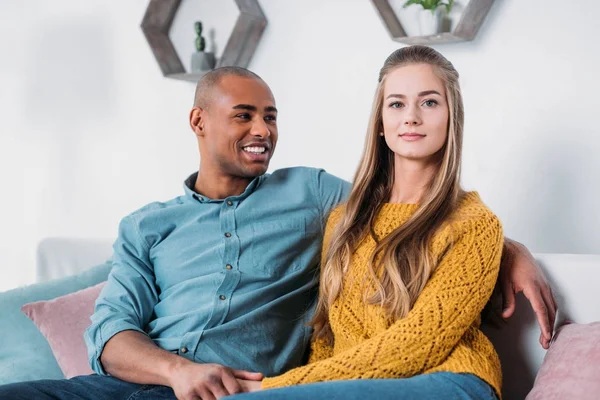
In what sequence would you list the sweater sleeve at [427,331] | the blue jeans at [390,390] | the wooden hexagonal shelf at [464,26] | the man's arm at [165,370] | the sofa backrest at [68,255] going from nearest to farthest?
the blue jeans at [390,390], the sweater sleeve at [427,331], the man's arm at [165,370], the wooden hexagonal shelf at [464,26], the sofa backrest at [68,255]

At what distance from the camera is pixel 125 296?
196cm

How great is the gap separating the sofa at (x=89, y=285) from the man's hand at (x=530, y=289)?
8cm

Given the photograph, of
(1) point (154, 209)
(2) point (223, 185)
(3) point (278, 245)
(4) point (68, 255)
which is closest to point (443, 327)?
(3) point (278, 245)

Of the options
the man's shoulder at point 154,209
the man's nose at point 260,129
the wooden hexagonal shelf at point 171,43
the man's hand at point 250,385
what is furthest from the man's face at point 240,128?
the wooden hexagonal shelf at point 171,43

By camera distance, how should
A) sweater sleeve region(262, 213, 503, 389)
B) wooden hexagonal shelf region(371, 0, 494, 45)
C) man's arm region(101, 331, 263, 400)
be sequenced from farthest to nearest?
wooden hexagonal shelf region(371, 0, 494, 45) → man's arm region(101, 331, 263, 400) → sweater sleeve region(262, 213, 503, 389)

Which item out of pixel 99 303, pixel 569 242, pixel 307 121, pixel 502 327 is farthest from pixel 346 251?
pixel 307 121

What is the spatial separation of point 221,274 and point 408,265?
47 centimetres

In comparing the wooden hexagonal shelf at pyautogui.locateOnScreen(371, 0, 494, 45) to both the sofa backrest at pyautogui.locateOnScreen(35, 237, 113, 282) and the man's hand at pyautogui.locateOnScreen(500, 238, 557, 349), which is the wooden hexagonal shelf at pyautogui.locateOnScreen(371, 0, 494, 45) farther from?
the sofa backrest at pyautogui.locateOnScreen(35, 237, 113, 282)

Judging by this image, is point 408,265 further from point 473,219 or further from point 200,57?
point 200,57

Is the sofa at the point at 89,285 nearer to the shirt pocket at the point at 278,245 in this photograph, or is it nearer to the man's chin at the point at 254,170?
the shirt pocket at the point at 278,245

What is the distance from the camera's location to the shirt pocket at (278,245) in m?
1.94

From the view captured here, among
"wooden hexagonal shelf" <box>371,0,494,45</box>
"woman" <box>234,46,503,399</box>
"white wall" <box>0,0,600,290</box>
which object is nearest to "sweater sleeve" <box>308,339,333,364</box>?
"woman" <box>234,46,503,399</box>

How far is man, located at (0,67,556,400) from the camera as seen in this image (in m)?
1.77

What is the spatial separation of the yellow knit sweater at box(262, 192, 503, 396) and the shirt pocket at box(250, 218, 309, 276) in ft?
0.94
